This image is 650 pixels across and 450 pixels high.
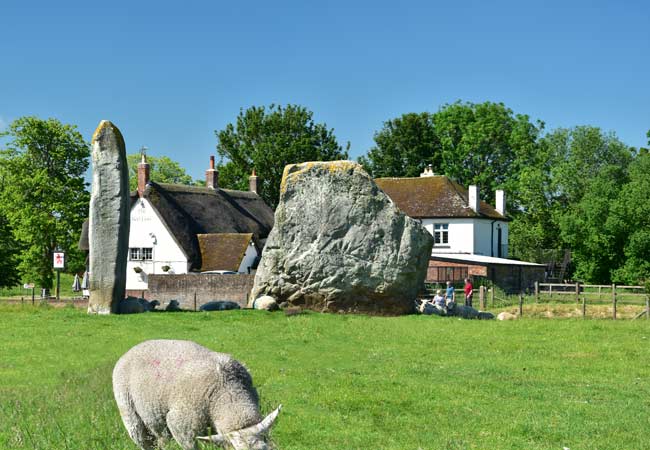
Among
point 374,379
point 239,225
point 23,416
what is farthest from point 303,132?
point 23,416

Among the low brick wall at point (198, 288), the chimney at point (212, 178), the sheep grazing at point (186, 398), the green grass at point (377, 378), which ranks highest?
the chimney at point (212, 178)

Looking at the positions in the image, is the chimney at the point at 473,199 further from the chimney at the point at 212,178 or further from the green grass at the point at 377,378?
the green grass at the point at 377,378

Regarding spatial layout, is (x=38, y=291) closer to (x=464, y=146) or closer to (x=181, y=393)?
(x=464, y=146)

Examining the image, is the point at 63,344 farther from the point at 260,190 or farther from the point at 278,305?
the point at 260,190

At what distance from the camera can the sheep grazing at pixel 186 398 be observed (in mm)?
9688

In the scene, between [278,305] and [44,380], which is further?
[278,305]

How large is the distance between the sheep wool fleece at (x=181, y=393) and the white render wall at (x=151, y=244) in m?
47.5

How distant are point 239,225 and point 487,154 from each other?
33.4 meters

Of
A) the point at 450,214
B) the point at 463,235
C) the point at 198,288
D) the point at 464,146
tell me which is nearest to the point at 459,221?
the point at 450,214

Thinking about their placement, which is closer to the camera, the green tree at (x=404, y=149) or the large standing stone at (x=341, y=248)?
the large standing stone at (x=341, y=248)

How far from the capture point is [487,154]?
294ft

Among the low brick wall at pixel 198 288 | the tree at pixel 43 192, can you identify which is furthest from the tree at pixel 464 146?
the low brick wall at pixel 198 288

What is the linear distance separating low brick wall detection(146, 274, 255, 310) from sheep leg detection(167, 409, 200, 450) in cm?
3260

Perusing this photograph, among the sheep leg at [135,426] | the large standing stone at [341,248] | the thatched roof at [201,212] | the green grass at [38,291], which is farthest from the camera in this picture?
the green grass at [38,291]
